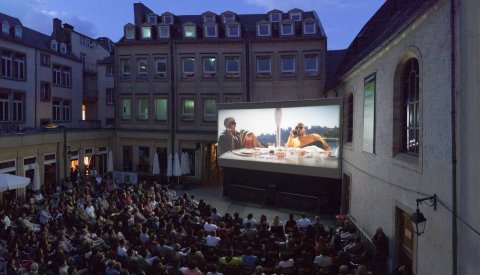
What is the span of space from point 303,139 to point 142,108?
16.6 m

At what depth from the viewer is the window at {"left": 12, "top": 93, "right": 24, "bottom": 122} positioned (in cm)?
2797

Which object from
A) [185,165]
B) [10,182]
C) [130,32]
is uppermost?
[130,32]

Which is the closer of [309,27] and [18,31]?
[309,27]

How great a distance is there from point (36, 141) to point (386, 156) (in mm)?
20828

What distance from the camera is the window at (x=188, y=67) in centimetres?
2956

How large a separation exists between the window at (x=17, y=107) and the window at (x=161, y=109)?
1039 cm

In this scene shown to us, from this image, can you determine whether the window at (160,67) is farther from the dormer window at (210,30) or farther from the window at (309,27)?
the window at (309,27)

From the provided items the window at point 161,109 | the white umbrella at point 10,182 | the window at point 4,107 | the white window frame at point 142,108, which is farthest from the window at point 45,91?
the white umbrella at point 10,182

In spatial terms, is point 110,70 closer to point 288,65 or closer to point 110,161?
point 110,161

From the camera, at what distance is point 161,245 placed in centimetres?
1166

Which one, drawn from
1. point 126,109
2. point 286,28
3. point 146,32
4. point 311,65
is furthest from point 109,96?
Answer: point 311,65

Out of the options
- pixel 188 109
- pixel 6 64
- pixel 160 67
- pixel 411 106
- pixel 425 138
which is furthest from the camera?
pixel 160 67

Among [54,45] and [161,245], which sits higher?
[54,45]

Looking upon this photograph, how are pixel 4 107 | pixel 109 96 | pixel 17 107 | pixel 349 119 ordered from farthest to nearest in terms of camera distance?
pixel 109 96
pixel 17 107
pixel 4 107
pixel 349 119
